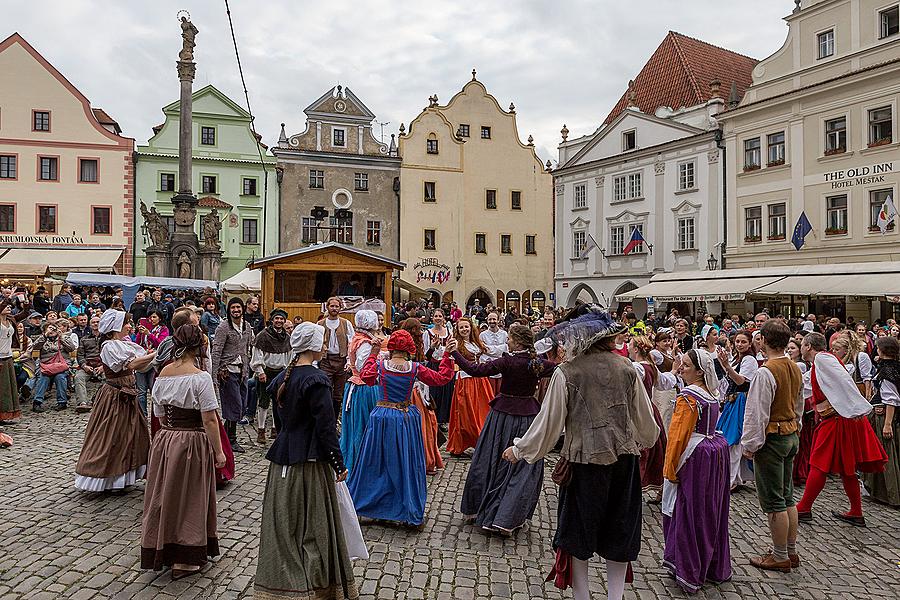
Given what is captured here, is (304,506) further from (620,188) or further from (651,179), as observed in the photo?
(620,188)

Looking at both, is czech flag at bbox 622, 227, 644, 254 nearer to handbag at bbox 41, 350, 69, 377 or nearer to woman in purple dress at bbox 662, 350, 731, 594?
handbag at bbox 41, 350, 69, 377

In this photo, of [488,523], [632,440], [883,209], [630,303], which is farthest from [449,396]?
[630,303]

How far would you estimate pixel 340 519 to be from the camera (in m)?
4.75

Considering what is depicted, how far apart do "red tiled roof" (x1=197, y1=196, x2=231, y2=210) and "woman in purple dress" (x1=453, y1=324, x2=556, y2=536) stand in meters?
32.5

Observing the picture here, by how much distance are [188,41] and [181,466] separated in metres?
27.5

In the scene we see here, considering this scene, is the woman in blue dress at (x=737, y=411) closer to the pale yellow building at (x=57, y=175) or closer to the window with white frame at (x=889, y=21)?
the window with white frame at (x=889, y=21)

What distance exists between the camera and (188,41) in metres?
28.0

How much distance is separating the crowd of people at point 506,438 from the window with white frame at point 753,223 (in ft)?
68.8

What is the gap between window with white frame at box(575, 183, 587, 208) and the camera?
3628cm

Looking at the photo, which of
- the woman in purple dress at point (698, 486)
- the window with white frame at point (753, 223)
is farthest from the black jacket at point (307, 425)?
the window with white frame at point (753, 223)

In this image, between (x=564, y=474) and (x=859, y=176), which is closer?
(x=564, y=474)

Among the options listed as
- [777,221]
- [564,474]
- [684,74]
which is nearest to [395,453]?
[564,474]

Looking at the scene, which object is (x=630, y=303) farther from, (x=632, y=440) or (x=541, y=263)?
(x=632, y=440)

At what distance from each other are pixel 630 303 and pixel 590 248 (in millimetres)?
3500
